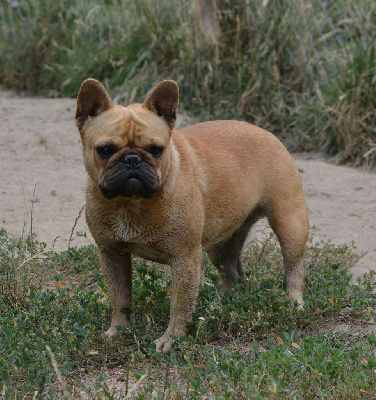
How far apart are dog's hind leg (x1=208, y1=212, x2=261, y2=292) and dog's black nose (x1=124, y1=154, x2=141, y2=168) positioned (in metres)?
1.54

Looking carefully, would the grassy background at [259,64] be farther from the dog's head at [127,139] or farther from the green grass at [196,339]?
the dog's head at [127,139]

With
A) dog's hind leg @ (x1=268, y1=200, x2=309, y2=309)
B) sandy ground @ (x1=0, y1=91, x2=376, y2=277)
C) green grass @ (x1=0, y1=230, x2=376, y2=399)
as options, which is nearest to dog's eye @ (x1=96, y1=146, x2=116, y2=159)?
green grass @ (x1=0, y1=230, x2=376, y2=399)

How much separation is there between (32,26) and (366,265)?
24.7ft

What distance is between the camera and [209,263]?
5.71 metres

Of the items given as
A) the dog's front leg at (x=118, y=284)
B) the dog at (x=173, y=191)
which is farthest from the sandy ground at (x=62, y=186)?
the dog's front leg at (x=118, y=284)

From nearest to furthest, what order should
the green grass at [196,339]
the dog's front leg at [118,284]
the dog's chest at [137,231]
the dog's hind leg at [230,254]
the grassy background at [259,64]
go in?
the green grass at [196,339]
the dog's chest at [137,231]
the dog's front leg at [118,284]
the dog's hind leg at [230,254]
the grassy background at [259,64]

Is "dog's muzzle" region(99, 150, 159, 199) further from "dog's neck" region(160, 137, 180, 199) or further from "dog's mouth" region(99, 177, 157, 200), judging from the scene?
"dog's neck" region(160, 137, 180, 199)

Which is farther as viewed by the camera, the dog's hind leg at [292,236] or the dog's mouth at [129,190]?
the dog's hind leg at [292,236]

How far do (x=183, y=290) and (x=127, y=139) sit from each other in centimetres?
98

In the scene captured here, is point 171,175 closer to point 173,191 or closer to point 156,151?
point 173,191

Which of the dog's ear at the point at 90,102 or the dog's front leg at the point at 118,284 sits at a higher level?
the dog's ear at the point at 90,102

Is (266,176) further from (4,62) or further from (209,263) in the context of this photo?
(4,62)

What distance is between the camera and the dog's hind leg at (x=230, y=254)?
5.34 meters

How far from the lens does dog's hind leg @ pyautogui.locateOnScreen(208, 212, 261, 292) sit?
534cm
